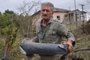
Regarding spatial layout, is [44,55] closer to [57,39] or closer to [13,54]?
[57,39]

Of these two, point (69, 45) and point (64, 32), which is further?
point (64, 32)

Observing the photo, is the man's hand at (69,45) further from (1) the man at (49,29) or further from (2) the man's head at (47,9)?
(2) the man's head at (47,9)

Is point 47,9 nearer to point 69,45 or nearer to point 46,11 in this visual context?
point 46,11

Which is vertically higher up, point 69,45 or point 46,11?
point 46,11

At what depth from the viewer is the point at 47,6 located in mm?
2873

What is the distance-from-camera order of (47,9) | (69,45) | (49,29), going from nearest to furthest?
1. (69,45)
2. (47,9)
3. (49,29)

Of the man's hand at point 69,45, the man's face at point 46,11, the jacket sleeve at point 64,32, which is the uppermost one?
the man's face at point 46,11

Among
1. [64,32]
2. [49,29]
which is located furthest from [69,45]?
[49,29]

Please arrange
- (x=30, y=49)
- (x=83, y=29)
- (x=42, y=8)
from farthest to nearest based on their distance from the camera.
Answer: (x=83, y=29) → (x=42, y=8) → (x=30, y=49)

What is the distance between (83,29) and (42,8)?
1006 cm

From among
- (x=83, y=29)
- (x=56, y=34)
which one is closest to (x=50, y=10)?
(x=56, y=34)

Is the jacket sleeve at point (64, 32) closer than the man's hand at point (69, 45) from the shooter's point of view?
No

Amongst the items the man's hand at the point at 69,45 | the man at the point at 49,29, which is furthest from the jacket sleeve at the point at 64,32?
the man's hand at the point at 69,45

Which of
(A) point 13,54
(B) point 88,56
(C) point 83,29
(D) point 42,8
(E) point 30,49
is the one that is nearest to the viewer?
(E) point 30,49
